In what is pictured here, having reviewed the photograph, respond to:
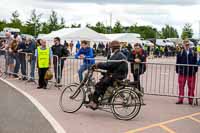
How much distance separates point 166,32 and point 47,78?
345 feet

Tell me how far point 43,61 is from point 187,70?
5055 mm

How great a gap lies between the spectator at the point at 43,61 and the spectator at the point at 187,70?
15.2 feet

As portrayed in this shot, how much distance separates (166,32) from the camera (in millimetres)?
117000

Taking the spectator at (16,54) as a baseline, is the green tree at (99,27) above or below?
above

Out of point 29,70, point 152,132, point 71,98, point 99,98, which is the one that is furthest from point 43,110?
point 29,70

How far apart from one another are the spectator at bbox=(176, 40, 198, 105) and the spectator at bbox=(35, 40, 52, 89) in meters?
4.64

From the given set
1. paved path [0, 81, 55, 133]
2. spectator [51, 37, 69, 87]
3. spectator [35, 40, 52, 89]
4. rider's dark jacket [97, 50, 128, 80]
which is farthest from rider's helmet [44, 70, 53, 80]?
rider's dark jacket [97, 50, 128, 80]

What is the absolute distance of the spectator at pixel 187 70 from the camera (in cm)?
1180

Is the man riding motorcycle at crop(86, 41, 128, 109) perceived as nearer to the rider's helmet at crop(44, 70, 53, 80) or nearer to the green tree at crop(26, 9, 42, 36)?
the rider's helmet at crop(44, 70, 53, 80)

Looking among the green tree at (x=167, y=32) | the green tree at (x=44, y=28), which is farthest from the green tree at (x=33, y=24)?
the green tree at (x=167, y=32)

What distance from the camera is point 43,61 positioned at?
14.4 metres

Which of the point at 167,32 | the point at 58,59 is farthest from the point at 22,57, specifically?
the point at 167,32

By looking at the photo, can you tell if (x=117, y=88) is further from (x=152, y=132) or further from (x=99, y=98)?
(x=152, y=132)

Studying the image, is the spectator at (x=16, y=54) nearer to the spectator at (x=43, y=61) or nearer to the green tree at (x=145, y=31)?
the spectator at (x=43, y=61)
